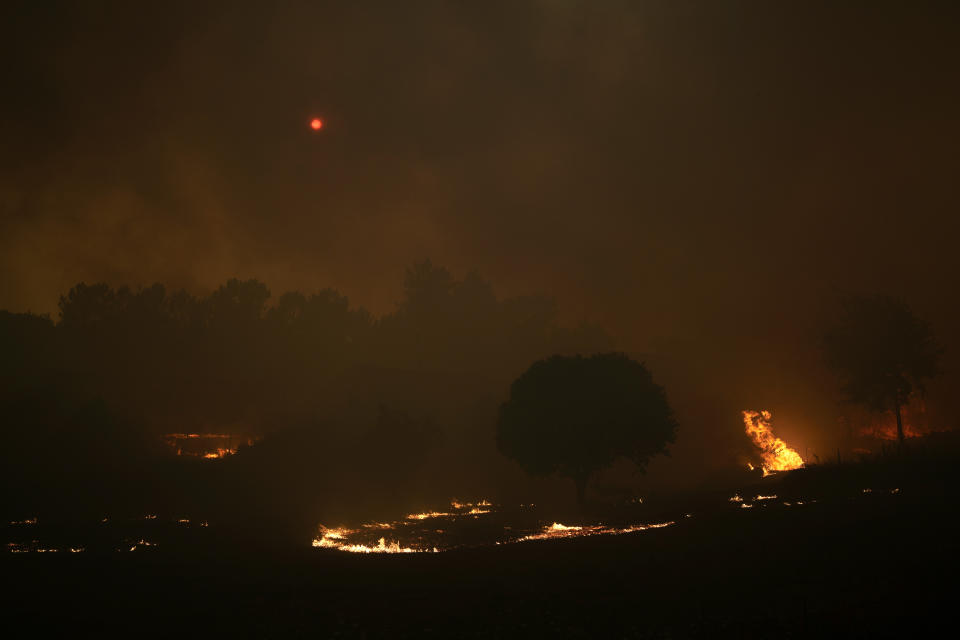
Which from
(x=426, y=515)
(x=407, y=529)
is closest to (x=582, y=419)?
(x=426, y=515)

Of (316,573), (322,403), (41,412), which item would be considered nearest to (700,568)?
(316,573)

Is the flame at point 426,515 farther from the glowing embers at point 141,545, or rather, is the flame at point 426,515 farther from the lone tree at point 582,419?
the glowing embers at point 141,545

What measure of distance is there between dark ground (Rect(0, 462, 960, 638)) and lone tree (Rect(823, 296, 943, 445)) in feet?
152

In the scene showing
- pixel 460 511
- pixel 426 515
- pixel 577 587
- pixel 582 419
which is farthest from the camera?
pixel 460 511

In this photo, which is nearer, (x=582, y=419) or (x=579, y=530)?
(x=579, y=530)

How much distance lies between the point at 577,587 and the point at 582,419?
4929 centimetres

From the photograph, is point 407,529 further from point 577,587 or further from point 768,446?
point 768,446

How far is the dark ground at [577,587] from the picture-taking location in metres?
19.1

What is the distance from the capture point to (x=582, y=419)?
242 ft

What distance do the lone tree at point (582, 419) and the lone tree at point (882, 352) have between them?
25986 millimetres

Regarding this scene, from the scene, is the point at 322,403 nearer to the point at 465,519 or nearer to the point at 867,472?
the point at 465,519

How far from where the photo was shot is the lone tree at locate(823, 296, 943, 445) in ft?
254

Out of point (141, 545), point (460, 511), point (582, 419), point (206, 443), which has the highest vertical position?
point (206, 443)

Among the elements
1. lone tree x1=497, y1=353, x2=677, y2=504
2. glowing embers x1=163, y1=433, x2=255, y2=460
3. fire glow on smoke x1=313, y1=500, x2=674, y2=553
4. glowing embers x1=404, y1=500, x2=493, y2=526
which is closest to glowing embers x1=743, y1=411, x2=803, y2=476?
lone tree x1=497, y1=353, x2=677, y2=504
